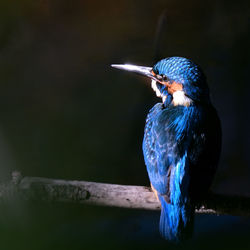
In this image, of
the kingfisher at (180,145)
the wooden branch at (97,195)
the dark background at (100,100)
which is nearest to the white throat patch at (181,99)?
the kingfisher at (180,145)

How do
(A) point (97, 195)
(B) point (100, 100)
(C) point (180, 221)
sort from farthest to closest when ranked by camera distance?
(B) point (100, 100)
(A) point (97, 195)
(C) point (180, 221)

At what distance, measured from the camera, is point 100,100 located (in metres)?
1.43

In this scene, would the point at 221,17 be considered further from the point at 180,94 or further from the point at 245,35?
the point at 180,94

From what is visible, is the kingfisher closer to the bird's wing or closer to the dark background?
the bird's wing

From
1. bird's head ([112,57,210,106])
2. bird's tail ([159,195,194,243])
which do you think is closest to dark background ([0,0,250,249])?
bird's tail ([159,195,194,243])

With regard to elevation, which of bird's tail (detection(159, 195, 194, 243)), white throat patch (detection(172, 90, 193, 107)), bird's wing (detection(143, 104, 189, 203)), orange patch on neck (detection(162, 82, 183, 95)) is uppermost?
orange patch on neck (detection(162, 82, 183, 95))

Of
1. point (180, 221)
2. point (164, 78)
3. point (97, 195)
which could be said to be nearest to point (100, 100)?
point (164, 78)

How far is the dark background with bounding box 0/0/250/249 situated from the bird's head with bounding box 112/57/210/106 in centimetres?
34

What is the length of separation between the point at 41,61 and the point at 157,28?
0.47 m

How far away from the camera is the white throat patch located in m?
1.00

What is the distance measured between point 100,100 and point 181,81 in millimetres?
507

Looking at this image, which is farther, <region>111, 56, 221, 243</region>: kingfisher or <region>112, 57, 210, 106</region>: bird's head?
<region>112, 57, 210, 106</region>: bird's head

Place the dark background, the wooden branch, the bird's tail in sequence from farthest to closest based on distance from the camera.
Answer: the dark background < the wooden branch < the bird's tail

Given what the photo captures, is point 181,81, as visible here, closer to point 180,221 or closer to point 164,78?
point 164,78
